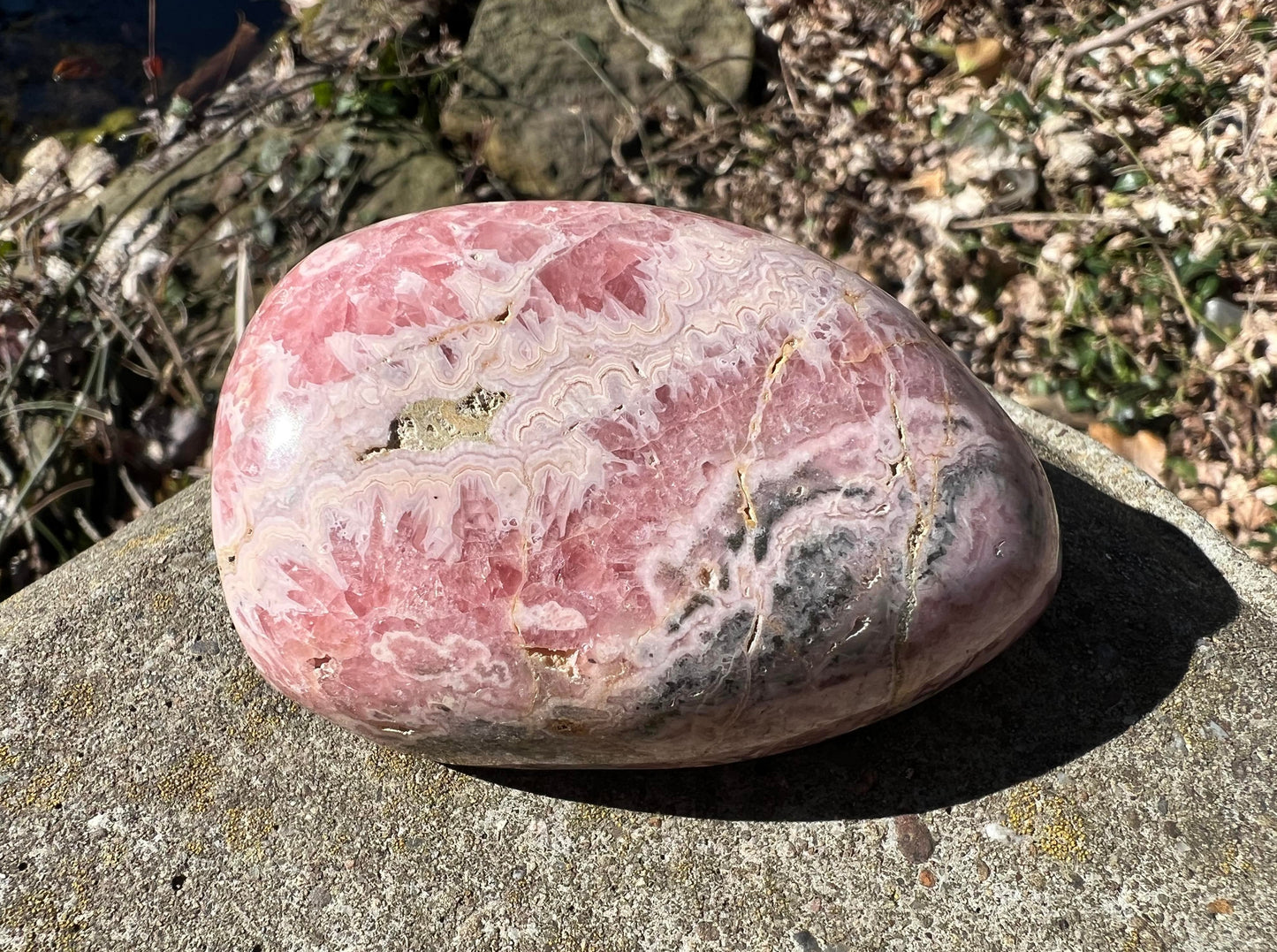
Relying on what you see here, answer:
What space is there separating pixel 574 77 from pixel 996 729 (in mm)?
2146

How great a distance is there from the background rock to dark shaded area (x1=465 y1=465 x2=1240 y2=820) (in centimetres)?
181

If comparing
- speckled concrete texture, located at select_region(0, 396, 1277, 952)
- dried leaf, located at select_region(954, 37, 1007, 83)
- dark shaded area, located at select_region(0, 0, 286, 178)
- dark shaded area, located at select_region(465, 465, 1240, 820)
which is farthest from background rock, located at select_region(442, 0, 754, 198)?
dark shaded area, located at select_region(465, 465, 1240, 820)

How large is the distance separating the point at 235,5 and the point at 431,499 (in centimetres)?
338

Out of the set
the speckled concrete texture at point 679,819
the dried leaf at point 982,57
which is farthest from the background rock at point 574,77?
the speckled concrete texture at point 679,819

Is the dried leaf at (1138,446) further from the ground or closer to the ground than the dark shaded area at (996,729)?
closer to the ground

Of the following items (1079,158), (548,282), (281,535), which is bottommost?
(1079,158)

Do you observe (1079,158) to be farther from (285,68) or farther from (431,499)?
(285,68)

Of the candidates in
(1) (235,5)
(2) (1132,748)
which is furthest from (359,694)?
(1) (235,5)

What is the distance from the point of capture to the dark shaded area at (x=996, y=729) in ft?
5.05

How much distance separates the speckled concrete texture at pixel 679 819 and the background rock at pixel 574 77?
1.67m

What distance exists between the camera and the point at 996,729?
1.59 m

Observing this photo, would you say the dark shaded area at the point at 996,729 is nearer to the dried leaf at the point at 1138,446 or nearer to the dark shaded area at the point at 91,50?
the dried leaf at the point at 1138,446

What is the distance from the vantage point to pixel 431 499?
4.21 ft

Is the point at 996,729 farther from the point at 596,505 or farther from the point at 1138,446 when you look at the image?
the point at 1138,446
